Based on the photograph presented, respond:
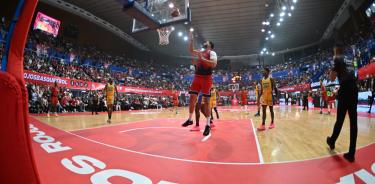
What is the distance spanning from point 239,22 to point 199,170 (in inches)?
988

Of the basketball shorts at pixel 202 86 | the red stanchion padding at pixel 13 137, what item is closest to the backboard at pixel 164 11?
the basketball shorts at pixel 202 86

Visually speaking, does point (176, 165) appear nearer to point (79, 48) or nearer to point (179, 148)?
point (179, 148)

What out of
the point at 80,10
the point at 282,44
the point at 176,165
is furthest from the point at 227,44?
the point at 176,165

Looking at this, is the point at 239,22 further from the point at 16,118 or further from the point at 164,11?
the point at 16,118

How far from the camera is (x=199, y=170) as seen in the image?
8.80ft

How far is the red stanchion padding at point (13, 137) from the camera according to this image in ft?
3.20

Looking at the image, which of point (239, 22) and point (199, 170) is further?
point (239, 22)

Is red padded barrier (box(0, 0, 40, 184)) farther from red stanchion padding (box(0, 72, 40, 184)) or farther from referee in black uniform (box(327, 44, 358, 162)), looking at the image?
referee in black uniform (box(327, 44, 358, 162))

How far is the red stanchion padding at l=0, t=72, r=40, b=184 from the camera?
3.20 ft

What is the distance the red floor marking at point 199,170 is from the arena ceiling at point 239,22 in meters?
19.6

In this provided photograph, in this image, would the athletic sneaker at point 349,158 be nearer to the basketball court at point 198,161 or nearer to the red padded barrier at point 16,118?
the basketball court at point 198,161

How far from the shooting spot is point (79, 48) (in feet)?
77.2

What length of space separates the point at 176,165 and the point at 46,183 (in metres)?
1.41

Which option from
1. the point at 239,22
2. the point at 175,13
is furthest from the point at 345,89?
the point at 239,22
